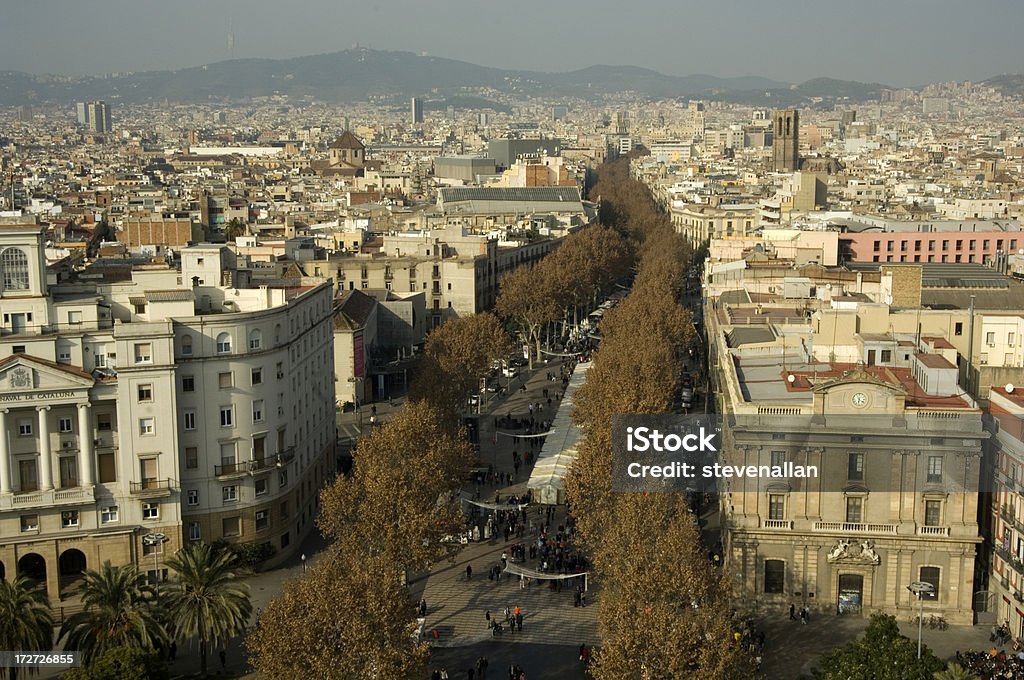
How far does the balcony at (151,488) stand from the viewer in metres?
41.0

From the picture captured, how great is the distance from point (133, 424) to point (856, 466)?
22113mm

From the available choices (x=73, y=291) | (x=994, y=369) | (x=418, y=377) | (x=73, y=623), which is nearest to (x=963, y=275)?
(x=994, y=369)

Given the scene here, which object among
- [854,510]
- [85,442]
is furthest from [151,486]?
[854,510]

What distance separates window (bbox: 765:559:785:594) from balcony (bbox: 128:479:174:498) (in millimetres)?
18736

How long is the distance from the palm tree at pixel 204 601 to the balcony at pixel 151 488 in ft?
15.4

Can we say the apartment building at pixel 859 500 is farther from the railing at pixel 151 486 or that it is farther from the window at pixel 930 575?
Result: the railing at pixel 151 486

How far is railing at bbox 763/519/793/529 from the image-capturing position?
38.2 meters

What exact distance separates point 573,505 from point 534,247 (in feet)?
212

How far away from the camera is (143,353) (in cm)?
4091

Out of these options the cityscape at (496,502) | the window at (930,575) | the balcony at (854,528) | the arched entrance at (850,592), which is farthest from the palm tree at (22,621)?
the window at (930,575)

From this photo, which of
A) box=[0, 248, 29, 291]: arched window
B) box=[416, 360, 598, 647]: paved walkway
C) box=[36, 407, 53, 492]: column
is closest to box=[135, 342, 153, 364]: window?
box=[36, 407, 53, 492]: column

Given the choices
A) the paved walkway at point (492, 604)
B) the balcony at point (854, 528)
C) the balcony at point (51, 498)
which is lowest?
the paved walkway at point (492, 604)

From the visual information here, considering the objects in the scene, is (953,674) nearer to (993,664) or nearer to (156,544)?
(993,664)

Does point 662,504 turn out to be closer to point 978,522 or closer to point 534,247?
point 978,522
